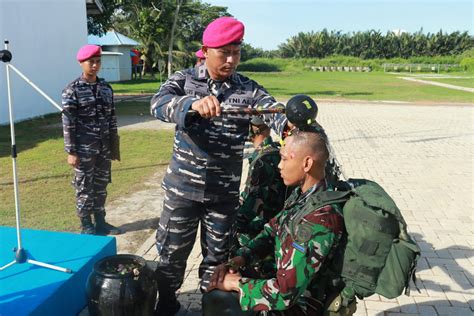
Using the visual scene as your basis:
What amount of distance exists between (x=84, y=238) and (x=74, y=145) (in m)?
1.55

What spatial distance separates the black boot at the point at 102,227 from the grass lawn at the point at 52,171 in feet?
1.25

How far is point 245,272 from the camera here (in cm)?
257

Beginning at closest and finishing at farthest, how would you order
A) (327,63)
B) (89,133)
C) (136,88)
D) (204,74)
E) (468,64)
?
1. (204,74)
2. (89,133)
3. (136,88)
4. (468,64)
5. (327,63)

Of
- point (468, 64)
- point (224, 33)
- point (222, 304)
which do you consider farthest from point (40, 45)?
point (468, 64)

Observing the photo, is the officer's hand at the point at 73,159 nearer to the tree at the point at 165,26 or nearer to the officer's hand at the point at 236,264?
the officer's hand at the point at 236,264

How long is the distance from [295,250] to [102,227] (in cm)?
358

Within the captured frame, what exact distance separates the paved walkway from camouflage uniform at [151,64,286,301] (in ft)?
Result: 2.68

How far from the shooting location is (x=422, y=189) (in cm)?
743

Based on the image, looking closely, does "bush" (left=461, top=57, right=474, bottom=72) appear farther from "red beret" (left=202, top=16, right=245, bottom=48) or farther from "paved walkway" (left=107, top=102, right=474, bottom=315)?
"red beret" (left=202, top=16, right=245, bottom=48)

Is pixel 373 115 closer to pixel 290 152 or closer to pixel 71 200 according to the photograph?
pixel 71 200

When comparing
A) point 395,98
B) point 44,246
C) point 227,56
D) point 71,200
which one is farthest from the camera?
point 395,98

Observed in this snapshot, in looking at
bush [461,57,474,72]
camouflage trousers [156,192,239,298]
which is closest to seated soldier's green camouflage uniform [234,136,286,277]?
camouflage trousers [156,192,239,298]

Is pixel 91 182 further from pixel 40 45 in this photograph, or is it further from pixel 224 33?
pixel 40 45

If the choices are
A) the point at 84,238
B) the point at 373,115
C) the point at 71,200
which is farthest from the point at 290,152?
the point at 373,115
